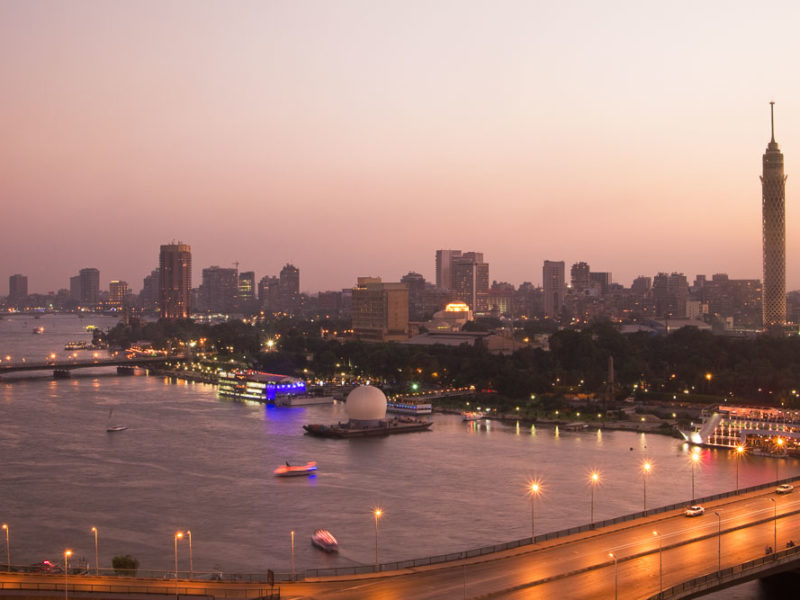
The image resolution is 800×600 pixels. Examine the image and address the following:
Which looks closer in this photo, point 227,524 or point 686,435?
point 227,524

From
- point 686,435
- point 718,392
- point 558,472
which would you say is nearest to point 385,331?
point 718,392

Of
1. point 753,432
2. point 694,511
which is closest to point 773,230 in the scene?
point 753,432

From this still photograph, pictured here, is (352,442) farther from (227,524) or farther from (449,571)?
(449,571)

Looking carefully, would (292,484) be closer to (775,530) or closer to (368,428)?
(368,428)

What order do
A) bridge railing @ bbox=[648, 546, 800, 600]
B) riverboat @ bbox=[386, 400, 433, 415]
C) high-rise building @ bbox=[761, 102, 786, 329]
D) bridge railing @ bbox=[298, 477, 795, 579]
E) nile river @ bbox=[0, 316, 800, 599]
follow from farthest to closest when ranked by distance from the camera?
high-rise building @ bbox=[761, 102, 786, 329] → riverboat @ bbox=[386, 400, 433, 415] → nile river @ bbox=[0, 316, 800, 599] → bridge railing @ bbox=[298, 477, 795, 579] → bridge railing @ bbox=[648, 546, 800, 600]

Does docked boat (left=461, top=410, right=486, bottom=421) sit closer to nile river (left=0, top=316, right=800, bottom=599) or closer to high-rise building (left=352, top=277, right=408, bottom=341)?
nile river (left=0, top=316, right=800, bottom=599)

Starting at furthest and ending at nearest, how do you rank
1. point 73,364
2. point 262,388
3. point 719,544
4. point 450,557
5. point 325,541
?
point 73,364 < point 262,388 < point 325,541 < point 450,557 < point 719,544

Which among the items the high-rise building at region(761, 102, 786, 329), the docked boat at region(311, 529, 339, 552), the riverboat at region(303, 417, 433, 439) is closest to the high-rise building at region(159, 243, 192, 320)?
the high-rise building at region(761, 102, 786, 329)
